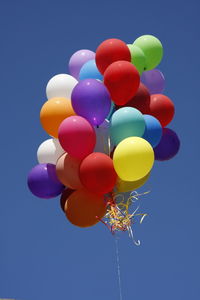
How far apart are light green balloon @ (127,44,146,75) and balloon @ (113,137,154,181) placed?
1206 millimetres

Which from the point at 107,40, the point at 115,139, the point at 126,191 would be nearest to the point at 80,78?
the point at 107,40

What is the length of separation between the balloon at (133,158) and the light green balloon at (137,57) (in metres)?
1.21

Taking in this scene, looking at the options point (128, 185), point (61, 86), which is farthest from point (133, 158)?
point (61, 86)

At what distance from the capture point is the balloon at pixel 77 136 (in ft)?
21.5

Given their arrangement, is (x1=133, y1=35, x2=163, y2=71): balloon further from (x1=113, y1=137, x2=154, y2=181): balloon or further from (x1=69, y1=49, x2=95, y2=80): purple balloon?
(x1=113, y1=137, x2=154, y2=181): balloon

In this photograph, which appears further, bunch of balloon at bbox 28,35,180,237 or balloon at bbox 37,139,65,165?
balloon at bbox 37,139,65,165

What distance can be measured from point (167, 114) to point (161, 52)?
35.6 inches

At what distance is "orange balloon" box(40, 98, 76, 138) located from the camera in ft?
22.8

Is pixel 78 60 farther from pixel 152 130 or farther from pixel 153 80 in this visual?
pixel 152 130

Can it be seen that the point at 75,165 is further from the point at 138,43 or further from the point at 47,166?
the point at 138,43

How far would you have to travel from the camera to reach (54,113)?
6953 mm

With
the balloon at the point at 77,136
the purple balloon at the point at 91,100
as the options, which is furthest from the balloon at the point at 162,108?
the balloon at the point at 77,136

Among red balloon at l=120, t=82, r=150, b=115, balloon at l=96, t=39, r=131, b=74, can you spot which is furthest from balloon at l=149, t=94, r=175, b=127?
balloon at l=96, t=39, r=131, b=74

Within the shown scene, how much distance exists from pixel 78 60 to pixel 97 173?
1.84 m
